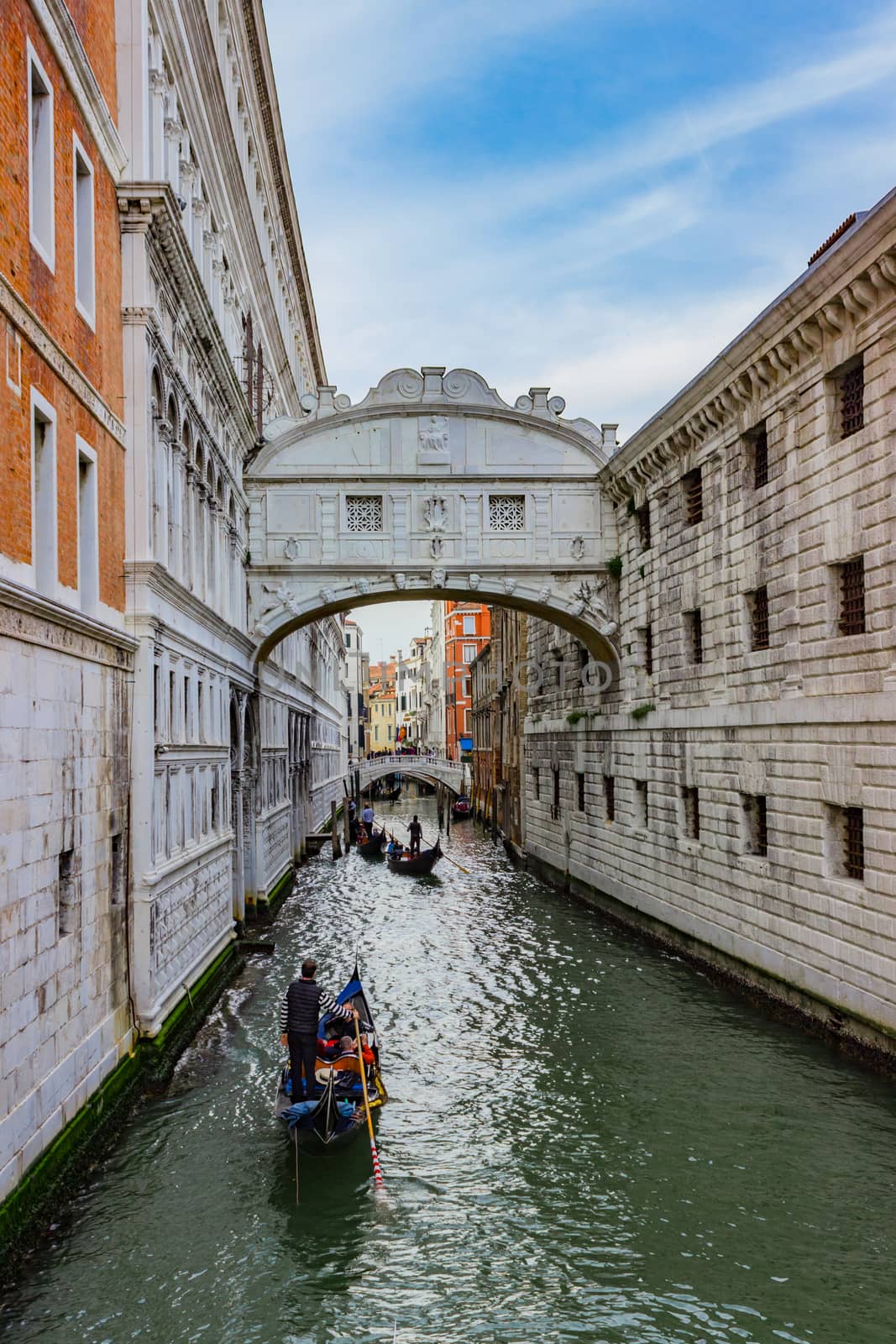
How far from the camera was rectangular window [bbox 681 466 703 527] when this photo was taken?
16344 mm

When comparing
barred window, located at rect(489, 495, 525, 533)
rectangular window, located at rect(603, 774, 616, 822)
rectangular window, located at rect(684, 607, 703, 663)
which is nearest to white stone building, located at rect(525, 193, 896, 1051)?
rectangular window, located at rect(684, 607, 703, 663)

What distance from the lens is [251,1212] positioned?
7887mm

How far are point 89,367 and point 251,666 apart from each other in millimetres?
11056

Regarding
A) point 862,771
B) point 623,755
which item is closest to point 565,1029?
point 862,771

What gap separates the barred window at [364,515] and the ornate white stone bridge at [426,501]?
2cm

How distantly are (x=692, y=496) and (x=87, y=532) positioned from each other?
394 inches

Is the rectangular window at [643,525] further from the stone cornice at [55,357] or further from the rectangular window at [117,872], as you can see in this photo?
the rectangular window at [117,872]

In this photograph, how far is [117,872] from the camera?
9672mm

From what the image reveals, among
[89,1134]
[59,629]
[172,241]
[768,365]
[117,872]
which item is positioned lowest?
[89,1134]

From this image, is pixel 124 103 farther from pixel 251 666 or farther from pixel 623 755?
pixel 623 755

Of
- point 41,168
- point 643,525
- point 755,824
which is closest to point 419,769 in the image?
point 643,525

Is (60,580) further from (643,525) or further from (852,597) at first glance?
(643,525)

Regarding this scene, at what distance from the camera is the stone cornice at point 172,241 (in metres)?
10.1

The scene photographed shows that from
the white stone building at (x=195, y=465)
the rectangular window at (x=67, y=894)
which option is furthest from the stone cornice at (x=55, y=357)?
the rectangular window at (x=67, y=894)
